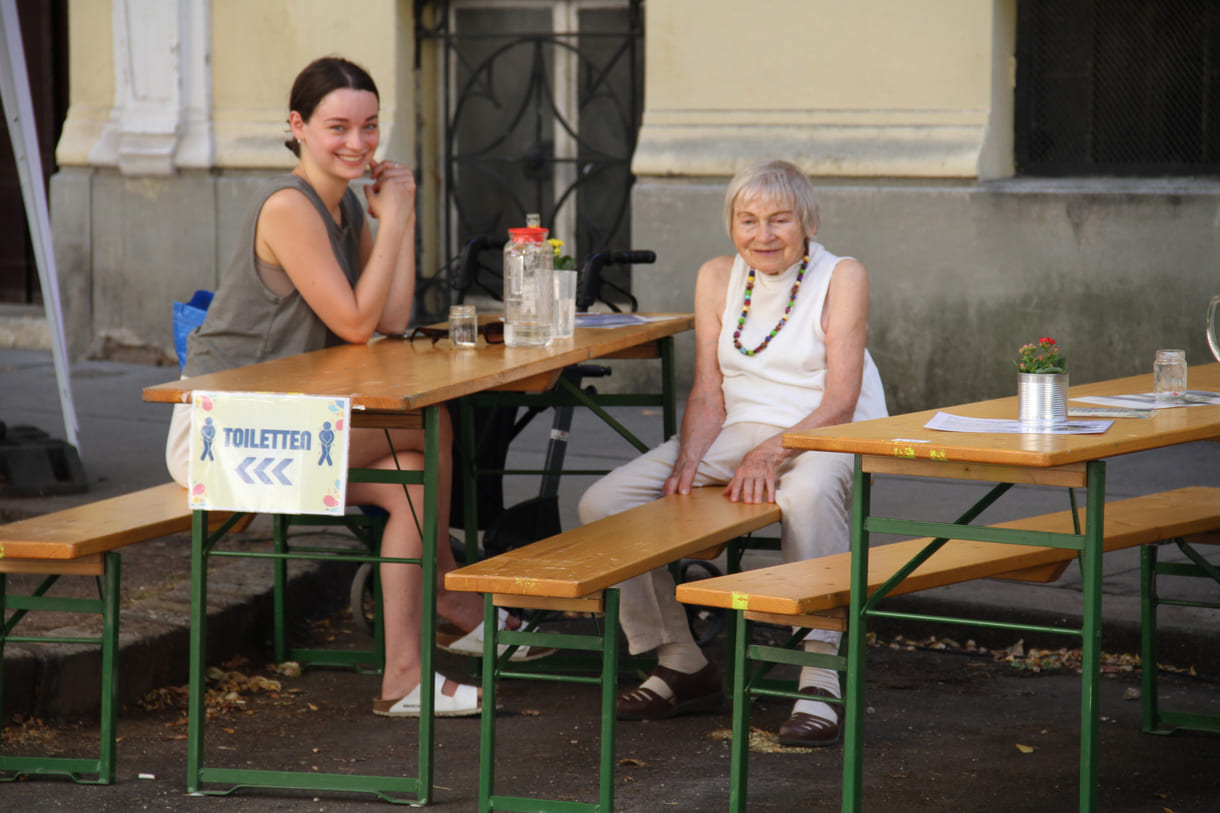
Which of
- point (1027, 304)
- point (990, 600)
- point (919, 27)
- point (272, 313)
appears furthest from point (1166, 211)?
point (272, 313)

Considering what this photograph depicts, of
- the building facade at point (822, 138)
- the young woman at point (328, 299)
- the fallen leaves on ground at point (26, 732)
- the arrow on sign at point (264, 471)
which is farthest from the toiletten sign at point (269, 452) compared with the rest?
the building facade at point (822, 138)

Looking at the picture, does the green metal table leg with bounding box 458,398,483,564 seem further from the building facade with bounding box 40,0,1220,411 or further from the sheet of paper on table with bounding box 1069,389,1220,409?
the building facade with bounding box 40,0,1220,411

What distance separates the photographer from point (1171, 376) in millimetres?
4031

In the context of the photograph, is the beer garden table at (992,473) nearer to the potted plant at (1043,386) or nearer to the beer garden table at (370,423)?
the potted plant at (1043,386)

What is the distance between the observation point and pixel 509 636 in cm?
362

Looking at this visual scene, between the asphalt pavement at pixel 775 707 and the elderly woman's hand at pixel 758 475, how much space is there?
63 centimetres

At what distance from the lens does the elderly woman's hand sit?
4.45 metres

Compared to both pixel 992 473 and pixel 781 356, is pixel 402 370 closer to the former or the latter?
pixel 781 356

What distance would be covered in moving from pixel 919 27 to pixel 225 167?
447 centimetres

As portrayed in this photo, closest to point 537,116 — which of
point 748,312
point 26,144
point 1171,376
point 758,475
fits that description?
point 26,144

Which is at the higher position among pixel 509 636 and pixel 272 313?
pixel 272 313

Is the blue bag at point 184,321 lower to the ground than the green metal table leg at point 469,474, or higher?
higher

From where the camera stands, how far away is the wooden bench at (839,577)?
3.58 meters

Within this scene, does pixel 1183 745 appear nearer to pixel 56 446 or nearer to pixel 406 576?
pixel 406 576
